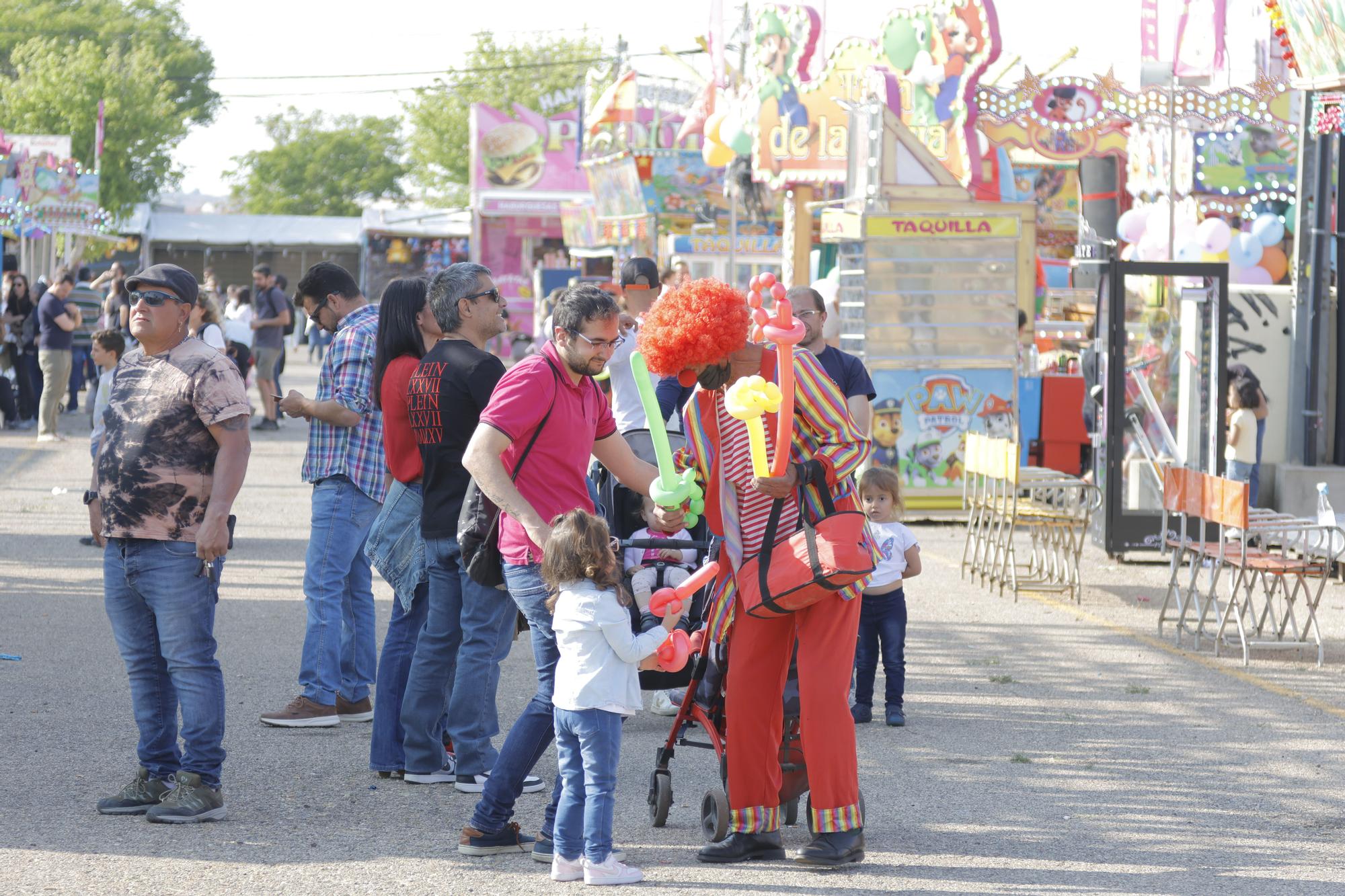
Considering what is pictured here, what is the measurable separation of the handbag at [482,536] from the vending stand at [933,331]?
9.12m

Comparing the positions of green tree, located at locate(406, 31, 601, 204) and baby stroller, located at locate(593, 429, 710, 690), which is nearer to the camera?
baby stroller, located at locate(593, 429, 710, 690)

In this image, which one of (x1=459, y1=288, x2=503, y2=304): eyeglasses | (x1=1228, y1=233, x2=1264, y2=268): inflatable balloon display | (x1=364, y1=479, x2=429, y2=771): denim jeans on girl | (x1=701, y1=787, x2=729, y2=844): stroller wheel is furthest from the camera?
(x1=1228, y1=233, x2=1264, y2=268): inflatable balloon display

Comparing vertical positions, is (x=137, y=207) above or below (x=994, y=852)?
above

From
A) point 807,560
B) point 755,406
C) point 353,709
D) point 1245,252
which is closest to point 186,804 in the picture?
point 353,709

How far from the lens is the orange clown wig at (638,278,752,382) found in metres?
4.74

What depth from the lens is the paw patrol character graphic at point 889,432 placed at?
1418 centimetres

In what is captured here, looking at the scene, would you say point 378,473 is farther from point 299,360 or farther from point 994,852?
point 299,360

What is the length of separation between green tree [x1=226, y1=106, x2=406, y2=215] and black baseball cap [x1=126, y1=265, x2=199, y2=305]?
76115mm

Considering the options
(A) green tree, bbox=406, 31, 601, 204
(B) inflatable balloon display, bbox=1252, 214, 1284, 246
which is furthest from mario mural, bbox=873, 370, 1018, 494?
(A) green tree, bbox=406, 31, 601, 204

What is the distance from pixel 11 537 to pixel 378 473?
20.9 ft

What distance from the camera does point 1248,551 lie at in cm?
886

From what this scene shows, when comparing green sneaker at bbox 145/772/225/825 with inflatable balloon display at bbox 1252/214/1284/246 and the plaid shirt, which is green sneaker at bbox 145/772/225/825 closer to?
the plaid shirt

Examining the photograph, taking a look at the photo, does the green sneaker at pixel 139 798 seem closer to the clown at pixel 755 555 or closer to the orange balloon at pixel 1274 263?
the clown at pixel 755 555

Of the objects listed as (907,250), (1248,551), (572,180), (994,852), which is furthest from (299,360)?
(994,852)
